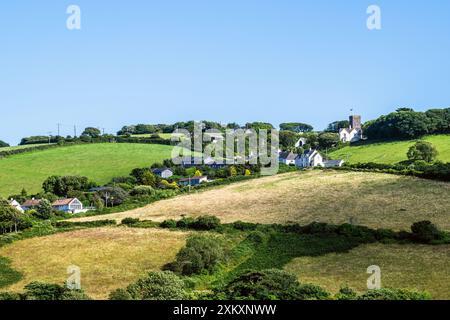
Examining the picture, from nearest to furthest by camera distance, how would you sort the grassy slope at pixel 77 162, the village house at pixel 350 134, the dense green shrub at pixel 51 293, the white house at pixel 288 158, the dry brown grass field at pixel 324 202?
1. the dense green shrub at pixel 51 293
2. the dry brown grass field at pixel 324 202
3. the grassy slope at pixel 77 162
4. the white house at pixel 288 158
5. the village house at pixel 350 134

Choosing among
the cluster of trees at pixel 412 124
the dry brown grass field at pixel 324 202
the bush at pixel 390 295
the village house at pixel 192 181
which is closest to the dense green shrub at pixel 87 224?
the dry brown grass field at pixel 324 202

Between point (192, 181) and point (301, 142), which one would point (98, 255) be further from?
point (301, 142)

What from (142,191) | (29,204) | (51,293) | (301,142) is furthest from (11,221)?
(301,142)

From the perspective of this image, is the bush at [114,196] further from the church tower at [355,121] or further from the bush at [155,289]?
the church tower at [355,121]

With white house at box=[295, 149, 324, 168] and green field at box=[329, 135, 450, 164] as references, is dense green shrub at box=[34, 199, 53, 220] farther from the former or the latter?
white house at box=[295, 149, 324, 168]

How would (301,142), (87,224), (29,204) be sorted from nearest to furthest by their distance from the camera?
(87,224) < (29,204) < (301,142)

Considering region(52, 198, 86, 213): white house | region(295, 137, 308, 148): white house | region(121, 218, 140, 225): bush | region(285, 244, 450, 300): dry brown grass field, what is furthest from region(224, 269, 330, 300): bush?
region(295, 137, 308, 148): white house
